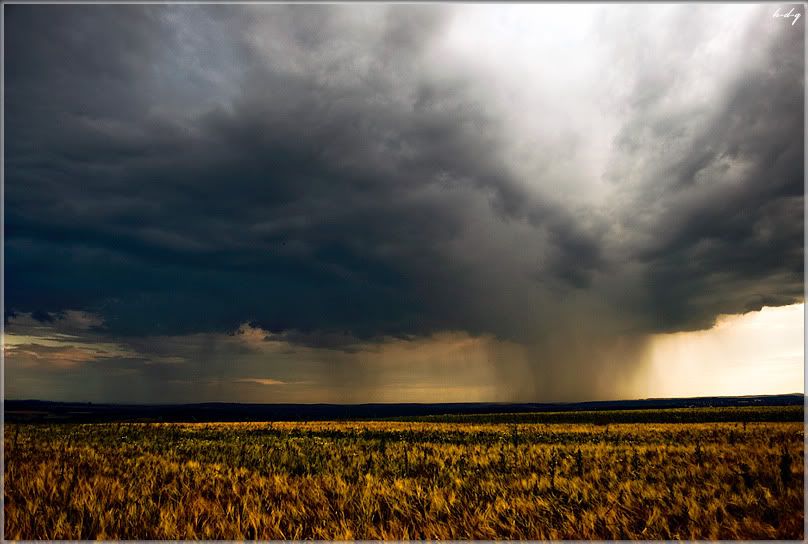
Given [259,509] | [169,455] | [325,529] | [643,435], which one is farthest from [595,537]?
Result: [643,435]

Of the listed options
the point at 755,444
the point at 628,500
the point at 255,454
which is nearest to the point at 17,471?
the point at 255,454

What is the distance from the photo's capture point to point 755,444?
13.4m

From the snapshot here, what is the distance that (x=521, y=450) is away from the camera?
1423 cm

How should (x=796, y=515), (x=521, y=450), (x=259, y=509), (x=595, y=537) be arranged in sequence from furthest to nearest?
(x=521, y=450) < (x=259, y=509) < (x=796, y=515) < (x=595, y=537)

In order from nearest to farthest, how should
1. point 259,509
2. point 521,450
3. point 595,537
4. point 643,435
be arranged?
point 595,537
point 259,509
point 521,450
point 643,435

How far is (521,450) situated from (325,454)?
5.95 meters

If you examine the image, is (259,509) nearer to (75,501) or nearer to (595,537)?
(75,501)

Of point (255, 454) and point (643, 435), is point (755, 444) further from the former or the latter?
point (255, 454)

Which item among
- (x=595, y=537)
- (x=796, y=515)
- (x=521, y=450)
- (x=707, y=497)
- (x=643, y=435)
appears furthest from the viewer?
(x=643, y=435)

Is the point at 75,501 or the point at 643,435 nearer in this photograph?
the point at 75,501

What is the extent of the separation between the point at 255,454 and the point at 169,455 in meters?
2.31

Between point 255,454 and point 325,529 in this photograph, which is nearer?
point 325,529

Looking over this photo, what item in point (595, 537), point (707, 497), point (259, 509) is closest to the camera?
point (595, 537)

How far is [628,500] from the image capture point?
22.2 feet
